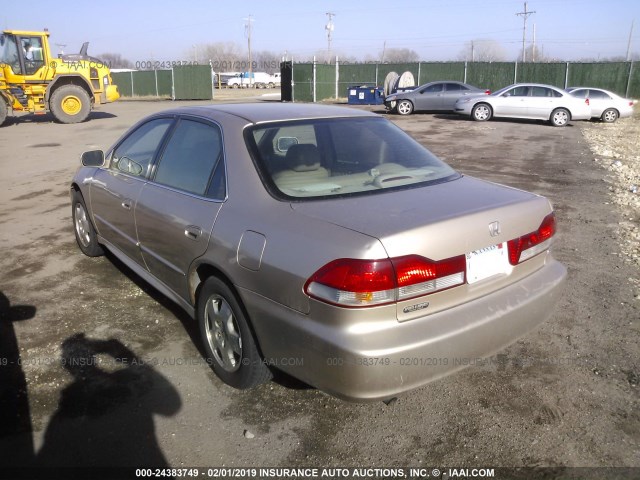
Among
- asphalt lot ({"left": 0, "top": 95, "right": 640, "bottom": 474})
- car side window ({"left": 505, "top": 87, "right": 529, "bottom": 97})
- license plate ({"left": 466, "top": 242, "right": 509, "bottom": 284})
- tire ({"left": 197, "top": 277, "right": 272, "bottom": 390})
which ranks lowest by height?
asphalt lot ({"left": 0, "top": 95, "right": 640, "bottom": 474})

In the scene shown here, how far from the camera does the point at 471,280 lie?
270cm

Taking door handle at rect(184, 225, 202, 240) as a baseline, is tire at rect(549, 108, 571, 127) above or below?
above

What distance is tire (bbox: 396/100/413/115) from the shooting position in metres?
24.7

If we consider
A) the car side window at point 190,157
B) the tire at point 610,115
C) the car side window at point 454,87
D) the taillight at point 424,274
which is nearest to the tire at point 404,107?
the car side window at point 454,87

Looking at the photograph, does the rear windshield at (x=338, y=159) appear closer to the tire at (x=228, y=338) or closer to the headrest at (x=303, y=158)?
the headrest at (x=303, y=158)

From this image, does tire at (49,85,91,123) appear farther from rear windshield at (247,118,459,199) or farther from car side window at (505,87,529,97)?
rear windshield at (247,118,459,199)

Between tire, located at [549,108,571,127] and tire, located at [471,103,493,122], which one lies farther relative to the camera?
tire, located at [471,103,493,122]

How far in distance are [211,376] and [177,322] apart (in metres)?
0.86

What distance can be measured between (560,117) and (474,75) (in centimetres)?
1554

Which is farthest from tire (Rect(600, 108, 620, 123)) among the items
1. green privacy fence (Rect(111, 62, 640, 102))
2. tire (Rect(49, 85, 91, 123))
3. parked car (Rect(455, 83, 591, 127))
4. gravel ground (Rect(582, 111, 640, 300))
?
tire (Rect(49, 85, 91, 123))

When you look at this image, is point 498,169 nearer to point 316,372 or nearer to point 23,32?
point 316,372

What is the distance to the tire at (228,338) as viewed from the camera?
9.74ft

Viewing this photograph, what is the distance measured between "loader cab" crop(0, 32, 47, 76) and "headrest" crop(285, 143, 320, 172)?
20.6m

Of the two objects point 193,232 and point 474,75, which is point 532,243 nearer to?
point 193,232
